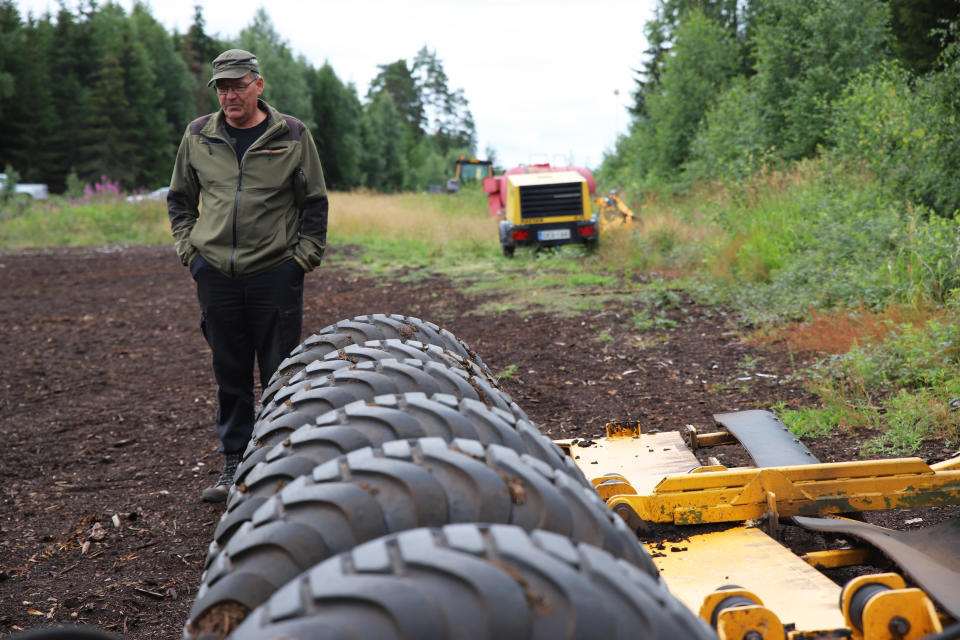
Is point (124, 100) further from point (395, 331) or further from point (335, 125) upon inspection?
point (395, 331)

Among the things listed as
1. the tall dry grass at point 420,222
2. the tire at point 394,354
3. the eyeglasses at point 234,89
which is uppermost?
the eyeglasses at point 234,89

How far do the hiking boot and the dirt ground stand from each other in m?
0.06

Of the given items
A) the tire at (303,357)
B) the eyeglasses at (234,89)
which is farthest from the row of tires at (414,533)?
the eyeglasses at (234,89)

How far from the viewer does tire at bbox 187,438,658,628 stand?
1.42 meters

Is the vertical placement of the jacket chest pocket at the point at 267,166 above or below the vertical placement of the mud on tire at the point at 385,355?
above

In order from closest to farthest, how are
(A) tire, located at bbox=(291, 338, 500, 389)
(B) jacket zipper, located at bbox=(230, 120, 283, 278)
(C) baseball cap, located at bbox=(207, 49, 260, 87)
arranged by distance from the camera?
(A) tire, located at bbox=(291, 338, 500, 389)
(C) baseball cap, located at bbox=(207, 49, 260, 87)
(B) jacket zipper, located at bbox=(230, 120, 283, 278)

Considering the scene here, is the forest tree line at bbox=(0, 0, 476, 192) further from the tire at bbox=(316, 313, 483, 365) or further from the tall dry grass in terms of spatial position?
the tire at bbox=(316, 313, 483, 365)

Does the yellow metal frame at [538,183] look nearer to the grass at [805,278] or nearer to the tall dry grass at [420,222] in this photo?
the grass at [805,278]

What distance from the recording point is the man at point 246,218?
394 cm

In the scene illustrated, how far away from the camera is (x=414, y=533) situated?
47.0 inches

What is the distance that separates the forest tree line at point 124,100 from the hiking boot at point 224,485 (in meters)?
48.3

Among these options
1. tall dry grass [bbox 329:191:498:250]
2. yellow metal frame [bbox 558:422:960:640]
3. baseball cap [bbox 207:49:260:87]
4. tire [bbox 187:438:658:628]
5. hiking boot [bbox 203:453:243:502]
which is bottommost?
hiking boot [bbox 203:453:243:502]

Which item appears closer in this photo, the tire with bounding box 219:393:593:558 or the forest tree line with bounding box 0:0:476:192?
the tire with bounding box 219:393:593:558

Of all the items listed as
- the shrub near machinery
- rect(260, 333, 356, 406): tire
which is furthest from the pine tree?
rect(260, 333, 356, 406): tire
